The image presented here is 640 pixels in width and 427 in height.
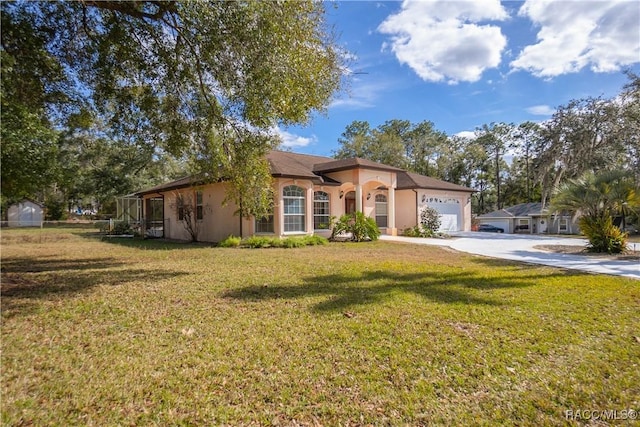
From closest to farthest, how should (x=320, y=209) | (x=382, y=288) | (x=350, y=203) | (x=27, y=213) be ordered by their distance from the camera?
(x=382, y=288), (x=320, y=209), (x=350, y=203), (x=27, y=213)

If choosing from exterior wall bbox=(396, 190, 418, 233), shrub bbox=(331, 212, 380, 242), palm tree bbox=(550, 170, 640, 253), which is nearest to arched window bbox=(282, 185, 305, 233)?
shrub bbox=(331, 212, 380, 242)

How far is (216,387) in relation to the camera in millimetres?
3334

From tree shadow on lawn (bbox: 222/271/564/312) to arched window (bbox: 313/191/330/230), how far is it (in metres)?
10.9

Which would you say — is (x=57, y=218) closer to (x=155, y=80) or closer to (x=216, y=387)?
(x=155, y=80)

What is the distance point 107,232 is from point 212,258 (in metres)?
19.0

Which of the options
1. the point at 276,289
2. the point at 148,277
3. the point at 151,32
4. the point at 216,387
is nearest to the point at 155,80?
the point at 151,32

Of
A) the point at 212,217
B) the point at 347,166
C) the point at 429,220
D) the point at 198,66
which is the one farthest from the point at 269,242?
the point at 429,220

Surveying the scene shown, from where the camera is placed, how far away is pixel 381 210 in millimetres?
23672

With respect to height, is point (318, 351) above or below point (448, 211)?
below

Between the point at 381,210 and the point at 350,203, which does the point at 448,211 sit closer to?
the point at 381,210

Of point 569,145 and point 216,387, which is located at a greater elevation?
point 569,145

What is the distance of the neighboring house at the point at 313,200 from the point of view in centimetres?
1748

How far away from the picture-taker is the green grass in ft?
9.89

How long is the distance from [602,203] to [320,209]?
1247 centimetres
